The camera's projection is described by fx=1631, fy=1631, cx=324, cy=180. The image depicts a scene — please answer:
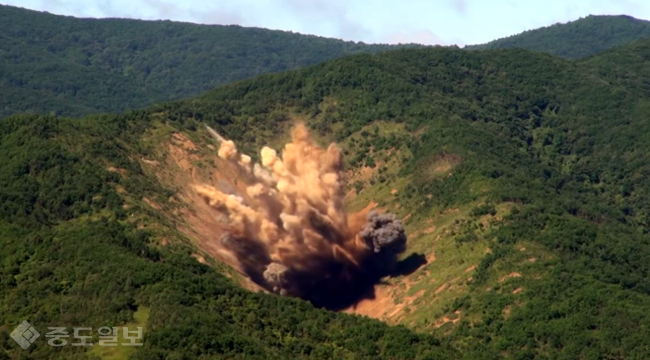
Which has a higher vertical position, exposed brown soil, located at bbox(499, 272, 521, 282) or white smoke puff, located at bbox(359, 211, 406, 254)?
white smoke puff, located at bbox(359, 211, 406, 254)

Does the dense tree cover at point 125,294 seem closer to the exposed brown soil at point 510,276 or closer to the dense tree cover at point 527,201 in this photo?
the dense tree cover at point 527,201

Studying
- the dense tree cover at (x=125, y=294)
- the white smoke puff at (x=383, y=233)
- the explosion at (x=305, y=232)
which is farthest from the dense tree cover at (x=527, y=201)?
the dense tree cover at (x=125, y=294)

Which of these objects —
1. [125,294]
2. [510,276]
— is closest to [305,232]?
[510,276]

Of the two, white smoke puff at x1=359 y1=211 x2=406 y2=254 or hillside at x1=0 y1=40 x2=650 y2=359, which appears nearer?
hillside at x1=0 y1=40 x2=650 y2=359

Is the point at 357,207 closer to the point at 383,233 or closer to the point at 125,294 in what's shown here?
the point at 383,233

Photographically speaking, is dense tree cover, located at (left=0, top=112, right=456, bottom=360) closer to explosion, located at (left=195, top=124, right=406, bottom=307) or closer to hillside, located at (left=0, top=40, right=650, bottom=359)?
Answer: hillside, located at (left=0, top=40, right=650, bottom=359)

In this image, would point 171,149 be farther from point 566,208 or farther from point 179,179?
point 566,208

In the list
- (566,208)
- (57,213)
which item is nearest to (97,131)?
(57,213)

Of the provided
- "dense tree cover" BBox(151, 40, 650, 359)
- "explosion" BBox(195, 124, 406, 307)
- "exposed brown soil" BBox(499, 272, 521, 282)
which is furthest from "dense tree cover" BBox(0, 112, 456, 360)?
"exposed brown soil" BBox(499, 272, 521, 282)

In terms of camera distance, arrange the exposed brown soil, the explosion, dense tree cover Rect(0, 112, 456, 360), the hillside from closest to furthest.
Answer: dense tree cover Rect(0, 112, 456, 360) → the hillside → the exposed brown soil → the explosion
